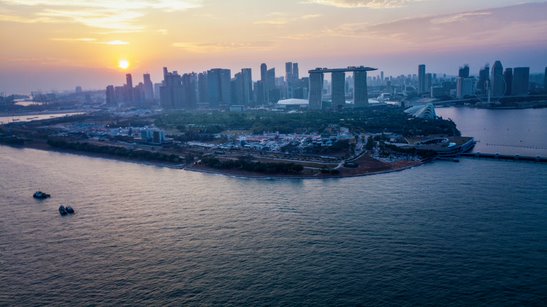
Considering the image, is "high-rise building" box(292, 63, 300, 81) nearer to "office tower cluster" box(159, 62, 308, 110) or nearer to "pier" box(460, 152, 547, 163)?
"office tower cluster" box(159, 62, 308, 110)

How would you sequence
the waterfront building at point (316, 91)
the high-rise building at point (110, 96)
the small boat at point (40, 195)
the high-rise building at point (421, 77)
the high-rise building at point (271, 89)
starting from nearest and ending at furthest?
the small boat at point (40, 195) → the waterfront building at point (316, 91) → the high-rise building at point (271, 89) → the high-rise building at point (110, 96) → the high-rise building at point (421, 77)

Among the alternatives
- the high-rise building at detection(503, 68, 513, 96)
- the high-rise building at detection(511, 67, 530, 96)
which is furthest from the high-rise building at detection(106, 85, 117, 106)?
the high-rise building at detection(511, 67, 530, 96)

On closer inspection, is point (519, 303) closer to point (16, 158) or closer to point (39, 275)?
point (39, 275)

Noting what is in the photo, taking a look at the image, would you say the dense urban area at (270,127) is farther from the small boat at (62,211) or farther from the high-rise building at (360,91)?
the small boat at (62,211)

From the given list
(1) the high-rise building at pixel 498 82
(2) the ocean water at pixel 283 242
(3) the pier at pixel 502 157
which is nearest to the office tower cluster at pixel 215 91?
(1) the high-rise building at pixel 498 82

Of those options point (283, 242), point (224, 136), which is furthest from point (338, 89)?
point (283, 242)

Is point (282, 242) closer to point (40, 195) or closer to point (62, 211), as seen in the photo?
point (62, 211)
